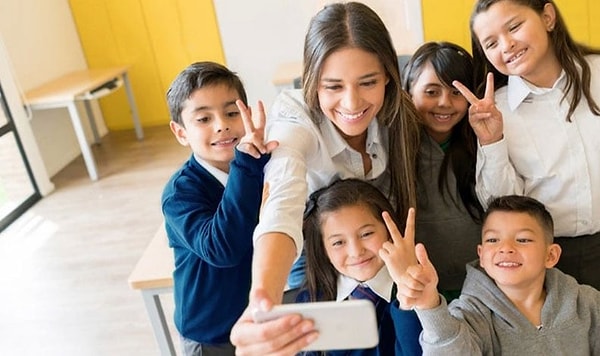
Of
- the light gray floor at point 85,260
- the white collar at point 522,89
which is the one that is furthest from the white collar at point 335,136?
the light gray floor at point 85,260

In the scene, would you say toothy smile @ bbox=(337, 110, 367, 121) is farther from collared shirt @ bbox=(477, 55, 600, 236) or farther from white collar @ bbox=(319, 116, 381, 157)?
collared shirt @ bbox=(477, 55, 600, 236)

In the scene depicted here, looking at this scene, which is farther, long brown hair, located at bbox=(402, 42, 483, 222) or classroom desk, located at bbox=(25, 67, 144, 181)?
classroom desk, located at bbox=(25, 67, 144, 181)

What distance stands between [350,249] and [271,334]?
0.57m

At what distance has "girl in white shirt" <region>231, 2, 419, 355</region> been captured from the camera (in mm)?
1093

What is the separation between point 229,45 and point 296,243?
4.45 meters

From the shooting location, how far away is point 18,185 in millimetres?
4332

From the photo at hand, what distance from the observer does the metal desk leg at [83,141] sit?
4320 mm

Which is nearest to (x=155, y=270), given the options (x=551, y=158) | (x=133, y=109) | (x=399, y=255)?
(x=399, y=255)

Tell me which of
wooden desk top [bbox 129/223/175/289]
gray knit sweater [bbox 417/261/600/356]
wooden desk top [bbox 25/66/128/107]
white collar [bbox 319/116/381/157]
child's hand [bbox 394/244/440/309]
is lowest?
gray knit sweater [bbox 417/261/600/356]

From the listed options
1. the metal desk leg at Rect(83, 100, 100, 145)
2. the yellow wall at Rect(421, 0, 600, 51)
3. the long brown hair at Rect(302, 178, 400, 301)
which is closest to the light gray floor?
the metal desk leg at Rect(83, 100, 100, 145)

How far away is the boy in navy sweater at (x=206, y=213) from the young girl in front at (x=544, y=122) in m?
0.59

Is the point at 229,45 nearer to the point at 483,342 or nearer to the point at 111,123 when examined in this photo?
the point at 111,123

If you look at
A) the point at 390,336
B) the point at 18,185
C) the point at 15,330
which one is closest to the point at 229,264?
the point at 390,336

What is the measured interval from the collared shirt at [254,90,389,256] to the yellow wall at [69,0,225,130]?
4066 mm
